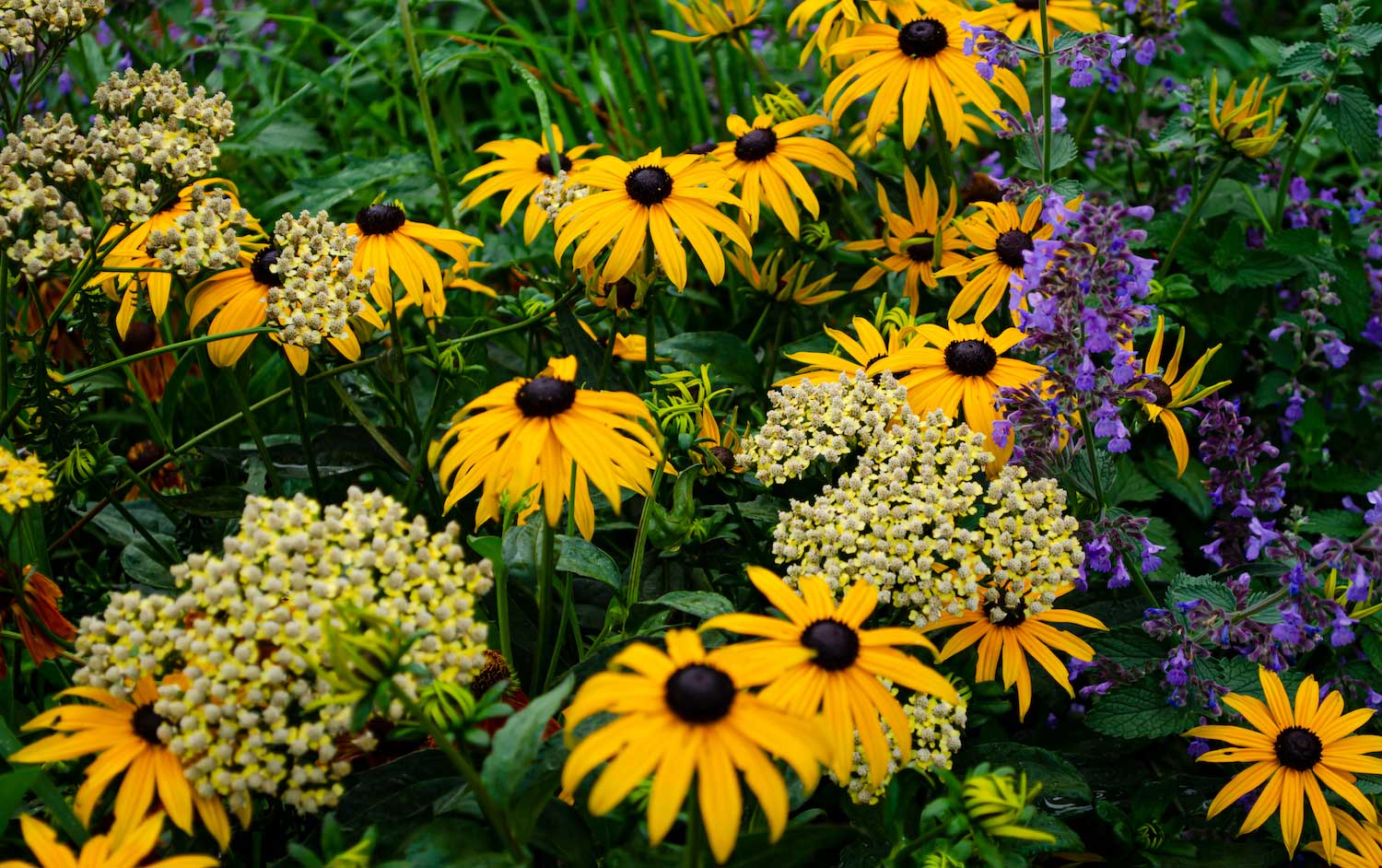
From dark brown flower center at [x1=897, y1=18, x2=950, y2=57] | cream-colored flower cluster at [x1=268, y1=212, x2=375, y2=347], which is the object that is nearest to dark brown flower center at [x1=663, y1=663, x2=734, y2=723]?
cream-colored flower cluster at [x1=268, y1=212, x2=375, y2=347]

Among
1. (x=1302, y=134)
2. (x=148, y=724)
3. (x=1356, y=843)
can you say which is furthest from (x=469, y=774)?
(x=1302, y=134)

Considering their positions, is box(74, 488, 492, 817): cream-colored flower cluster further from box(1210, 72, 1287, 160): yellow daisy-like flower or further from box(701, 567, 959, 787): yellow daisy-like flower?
box(1210, 72, 1287, 160): yellow daisy-like flower

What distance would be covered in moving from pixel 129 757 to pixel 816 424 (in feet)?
2.50

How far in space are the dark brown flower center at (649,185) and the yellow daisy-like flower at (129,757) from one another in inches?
32.1

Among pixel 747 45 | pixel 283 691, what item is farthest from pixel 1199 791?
pixel 747 45

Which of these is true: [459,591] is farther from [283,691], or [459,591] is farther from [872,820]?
[872,820]

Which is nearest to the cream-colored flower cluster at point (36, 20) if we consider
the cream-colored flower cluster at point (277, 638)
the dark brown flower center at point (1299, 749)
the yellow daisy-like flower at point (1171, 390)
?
the cream-colored flower cluster at point (277, 638)

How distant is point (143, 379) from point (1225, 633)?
66.9 inches

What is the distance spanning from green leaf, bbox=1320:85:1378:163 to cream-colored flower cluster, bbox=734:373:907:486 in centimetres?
89

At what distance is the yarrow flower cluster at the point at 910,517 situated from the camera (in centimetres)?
120

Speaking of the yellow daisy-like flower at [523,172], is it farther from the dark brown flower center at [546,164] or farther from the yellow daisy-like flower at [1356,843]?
the yellow daisy-like flower at [1356,843]

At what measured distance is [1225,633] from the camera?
132cm

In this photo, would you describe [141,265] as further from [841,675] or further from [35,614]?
[841,675]

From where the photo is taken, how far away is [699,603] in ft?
4.03
